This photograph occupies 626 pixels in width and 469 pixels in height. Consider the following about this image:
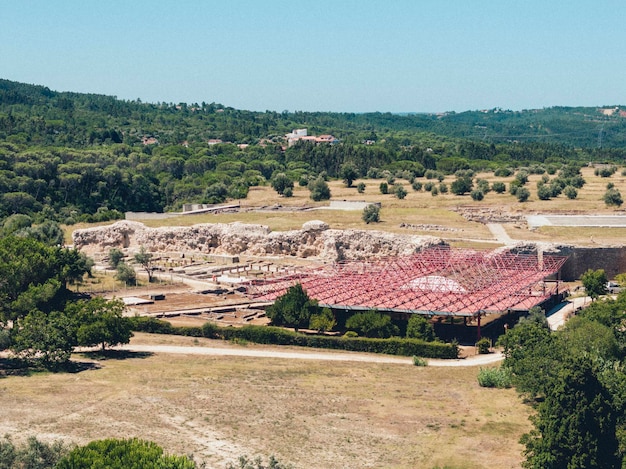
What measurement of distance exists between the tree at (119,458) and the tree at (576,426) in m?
9.84

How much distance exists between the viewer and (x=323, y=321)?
41.6 metres

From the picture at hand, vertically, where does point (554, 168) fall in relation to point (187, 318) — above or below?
above

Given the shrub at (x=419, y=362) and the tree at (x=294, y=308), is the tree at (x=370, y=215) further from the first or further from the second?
the shrub at (x=419, y=362)

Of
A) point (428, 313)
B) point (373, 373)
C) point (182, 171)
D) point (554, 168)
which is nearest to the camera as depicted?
point (373, 373)

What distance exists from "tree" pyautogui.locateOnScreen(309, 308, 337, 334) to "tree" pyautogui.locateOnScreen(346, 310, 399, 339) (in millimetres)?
846

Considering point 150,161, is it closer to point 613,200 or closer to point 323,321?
point 613,200

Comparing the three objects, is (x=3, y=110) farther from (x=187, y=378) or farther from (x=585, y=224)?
(x=187, y=378)

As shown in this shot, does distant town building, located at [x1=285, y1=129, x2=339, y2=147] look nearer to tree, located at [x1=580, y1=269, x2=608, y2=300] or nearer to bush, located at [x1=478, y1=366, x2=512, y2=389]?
tree, located at [x1=580, y1=269, x2=608, y2=300]

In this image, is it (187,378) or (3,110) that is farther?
(3,110)

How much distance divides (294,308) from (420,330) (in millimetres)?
6287

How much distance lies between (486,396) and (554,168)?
7966cm

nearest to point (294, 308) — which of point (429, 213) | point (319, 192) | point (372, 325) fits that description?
point (372, 325)

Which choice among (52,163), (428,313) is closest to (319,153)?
(52,163)

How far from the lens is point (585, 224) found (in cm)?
6438
